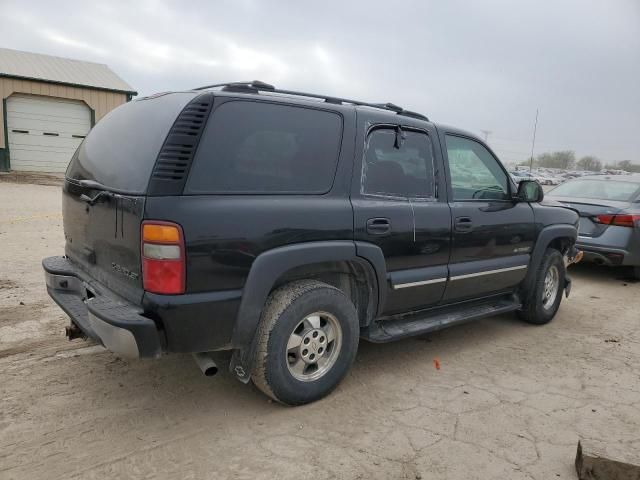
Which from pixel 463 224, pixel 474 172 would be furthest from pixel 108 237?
pixel 474 172

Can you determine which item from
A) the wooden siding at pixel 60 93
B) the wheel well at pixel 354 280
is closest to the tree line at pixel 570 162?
the wooden siding at pixel 60 93

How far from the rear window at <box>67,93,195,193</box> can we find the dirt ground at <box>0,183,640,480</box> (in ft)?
4.48

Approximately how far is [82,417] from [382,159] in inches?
98.4

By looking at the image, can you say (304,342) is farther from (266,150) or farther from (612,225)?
(612,225)

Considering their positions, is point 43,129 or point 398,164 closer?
point 398,164

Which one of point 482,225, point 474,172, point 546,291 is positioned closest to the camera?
point 482,225

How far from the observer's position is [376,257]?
3307 mm

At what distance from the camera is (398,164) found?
363 centimetres

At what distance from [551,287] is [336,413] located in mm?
3074

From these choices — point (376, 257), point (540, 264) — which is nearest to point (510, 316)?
point (540, 264)

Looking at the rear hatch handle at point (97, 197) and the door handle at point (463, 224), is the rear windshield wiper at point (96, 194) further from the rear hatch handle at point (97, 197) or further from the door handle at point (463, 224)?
the door handle at point (463, 224)

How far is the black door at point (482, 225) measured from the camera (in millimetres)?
3947

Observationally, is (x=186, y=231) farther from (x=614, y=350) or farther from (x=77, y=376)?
(x=614, y=350)

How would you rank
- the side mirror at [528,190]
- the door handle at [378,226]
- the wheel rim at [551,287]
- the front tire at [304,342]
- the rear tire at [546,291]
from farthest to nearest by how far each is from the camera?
the wheel rim at [551,287] → the rear tire at [546,291] → the side mirror at [528,190] → the door handle at [378,226] → the front tire at [304,342]
